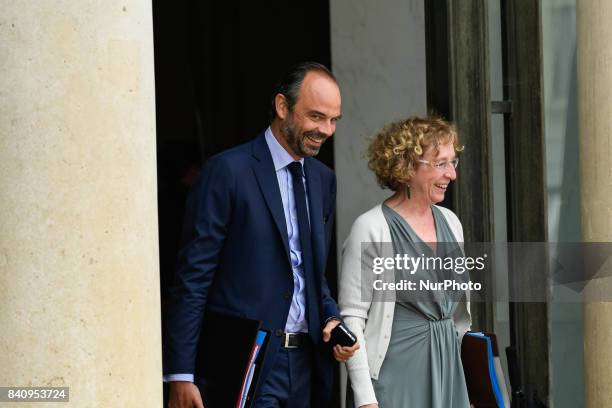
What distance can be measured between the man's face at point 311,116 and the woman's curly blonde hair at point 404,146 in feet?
0.95

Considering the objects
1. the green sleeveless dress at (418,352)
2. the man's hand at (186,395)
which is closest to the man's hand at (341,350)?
the green sleeveless dress at (418,352)

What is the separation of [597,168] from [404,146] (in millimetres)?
954

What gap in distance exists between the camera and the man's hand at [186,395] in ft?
13.0

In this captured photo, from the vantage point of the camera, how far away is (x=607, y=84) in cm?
486

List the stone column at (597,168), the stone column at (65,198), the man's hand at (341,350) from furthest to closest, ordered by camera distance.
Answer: the stone column at (597,168), the man's hand at (341,350), the stone column at (65,198)

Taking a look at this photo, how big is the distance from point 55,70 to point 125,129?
0.82 feet

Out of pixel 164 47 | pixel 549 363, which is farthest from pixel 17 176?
pixel 164 47

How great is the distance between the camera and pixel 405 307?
13.9 ft

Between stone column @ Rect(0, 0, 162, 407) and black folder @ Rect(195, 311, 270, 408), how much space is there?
1.48 ft

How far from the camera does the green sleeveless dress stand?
4227 mm

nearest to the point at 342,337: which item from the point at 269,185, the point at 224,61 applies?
the point at 269,185

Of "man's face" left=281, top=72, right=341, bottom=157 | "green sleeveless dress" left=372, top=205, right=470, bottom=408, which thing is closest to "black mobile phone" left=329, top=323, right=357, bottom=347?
"green sleeveless dress" left=372, top=205, right=470, bottom=408

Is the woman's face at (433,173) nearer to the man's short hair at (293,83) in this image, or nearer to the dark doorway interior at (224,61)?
the man's short hair at (293,83)

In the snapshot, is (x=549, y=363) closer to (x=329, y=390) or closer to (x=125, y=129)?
(x=329, y=390)
